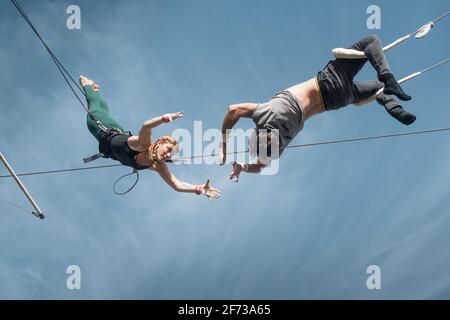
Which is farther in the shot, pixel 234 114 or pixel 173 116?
pixel 234 114

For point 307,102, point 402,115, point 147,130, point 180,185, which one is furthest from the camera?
point 180,185

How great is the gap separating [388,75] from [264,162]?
192 centimetres

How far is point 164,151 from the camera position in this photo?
27.0 ft

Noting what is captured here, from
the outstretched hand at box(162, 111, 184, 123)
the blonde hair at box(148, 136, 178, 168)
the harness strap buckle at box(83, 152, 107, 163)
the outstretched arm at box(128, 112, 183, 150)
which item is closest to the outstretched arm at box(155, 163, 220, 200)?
the blonde hair at box(148, 136, 178, 168)

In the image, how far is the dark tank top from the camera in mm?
8453

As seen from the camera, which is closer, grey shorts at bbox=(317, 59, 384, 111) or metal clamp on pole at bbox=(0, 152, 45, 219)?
Answer: grey shorts at bbox=(317, 59, 384, 111)

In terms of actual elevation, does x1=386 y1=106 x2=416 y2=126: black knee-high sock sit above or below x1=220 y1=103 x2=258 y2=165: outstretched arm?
below

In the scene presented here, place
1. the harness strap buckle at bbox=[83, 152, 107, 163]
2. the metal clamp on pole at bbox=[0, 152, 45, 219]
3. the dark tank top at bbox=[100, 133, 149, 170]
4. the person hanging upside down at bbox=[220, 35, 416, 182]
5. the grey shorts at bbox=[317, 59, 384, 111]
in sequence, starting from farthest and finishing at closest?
the metal clamp on pole at bbox=[0, 152, 45, 219], the harness strap buckle at bbox=[83, 152, 107, 163], the dark tank top at bbox=[100, 133, 149, 170], the grey shorts at bbox=[317, 59, 384, 111], the person hanging upside down at bbox=[220, 35, 416, 182]

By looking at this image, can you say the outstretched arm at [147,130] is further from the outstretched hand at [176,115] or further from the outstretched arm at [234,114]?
the outstretched arm at [234,114]

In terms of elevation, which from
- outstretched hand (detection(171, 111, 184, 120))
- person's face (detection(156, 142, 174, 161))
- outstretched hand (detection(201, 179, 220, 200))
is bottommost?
outstretched hand (detection(201, 179, 220, 200))

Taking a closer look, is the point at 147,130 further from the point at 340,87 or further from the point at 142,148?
the point at 340,87

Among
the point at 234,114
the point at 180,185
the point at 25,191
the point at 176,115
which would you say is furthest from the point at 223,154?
the point at 25,191

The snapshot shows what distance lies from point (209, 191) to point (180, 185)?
29.5 inches

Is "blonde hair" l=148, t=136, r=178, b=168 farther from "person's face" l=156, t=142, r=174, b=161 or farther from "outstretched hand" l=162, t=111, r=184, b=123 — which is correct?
"outstretched hand" l=162, t=111, r=184, b=123
